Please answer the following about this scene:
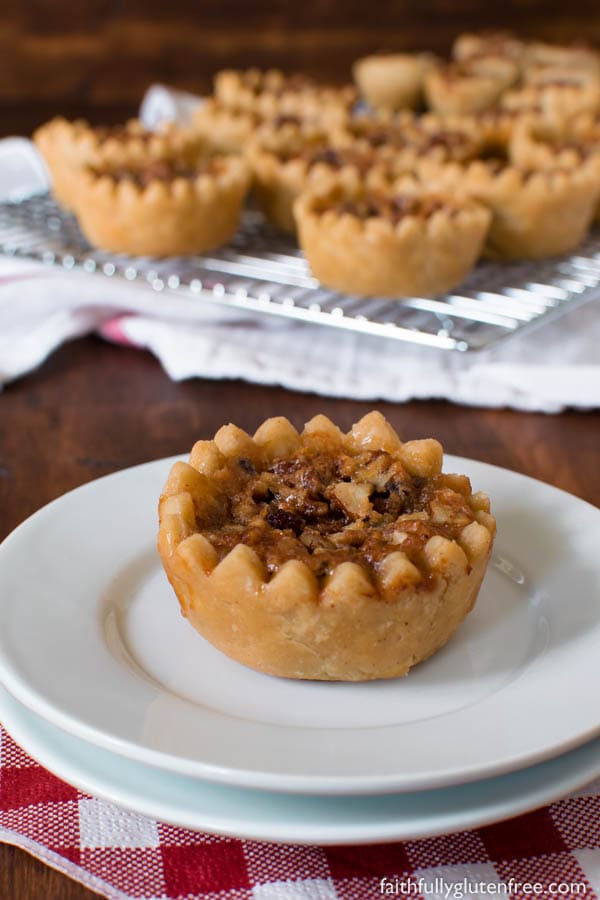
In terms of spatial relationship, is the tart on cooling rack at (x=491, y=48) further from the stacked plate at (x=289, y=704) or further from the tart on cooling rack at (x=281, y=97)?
the stacked plate at (x=289, y=704)

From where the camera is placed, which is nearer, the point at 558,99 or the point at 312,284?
Answer: the point at 312,284

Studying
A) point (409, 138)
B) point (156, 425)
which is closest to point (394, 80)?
point (409, 138)

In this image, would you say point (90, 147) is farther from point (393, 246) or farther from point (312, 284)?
point (393, 246)

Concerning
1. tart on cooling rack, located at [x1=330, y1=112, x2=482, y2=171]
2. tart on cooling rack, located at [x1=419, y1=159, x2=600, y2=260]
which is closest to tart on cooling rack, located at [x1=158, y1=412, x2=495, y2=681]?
tart on cooling rack, located at [x1=419, y1=159, x2=600, y2=260]

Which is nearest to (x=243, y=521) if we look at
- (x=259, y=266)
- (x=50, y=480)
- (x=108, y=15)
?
(x=50, y=480)

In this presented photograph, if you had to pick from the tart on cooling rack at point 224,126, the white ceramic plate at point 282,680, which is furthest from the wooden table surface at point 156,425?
the tart on cooling rack at point 224,126

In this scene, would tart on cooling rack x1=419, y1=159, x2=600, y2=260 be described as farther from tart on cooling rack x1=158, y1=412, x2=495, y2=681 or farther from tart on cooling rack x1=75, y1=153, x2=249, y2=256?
tart on cooling rack x1=158, y1=412, x2=495, y2=681
